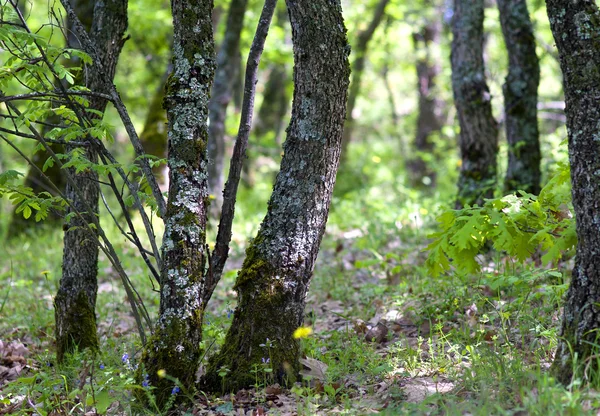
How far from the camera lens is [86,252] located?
14.6ft

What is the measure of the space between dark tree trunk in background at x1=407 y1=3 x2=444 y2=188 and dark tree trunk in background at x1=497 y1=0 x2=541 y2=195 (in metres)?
7.10

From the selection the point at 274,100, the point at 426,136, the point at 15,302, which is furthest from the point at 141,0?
the point at 15,302

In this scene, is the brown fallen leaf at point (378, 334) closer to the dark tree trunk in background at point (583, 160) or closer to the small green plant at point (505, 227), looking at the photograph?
the small green plant at point (505, 227)

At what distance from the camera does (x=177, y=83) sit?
11.6 feet

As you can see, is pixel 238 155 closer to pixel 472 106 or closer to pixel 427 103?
pixel 472 106

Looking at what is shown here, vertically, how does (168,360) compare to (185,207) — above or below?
below

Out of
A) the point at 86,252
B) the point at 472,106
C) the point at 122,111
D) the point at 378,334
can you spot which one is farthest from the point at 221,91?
the point at 378,334

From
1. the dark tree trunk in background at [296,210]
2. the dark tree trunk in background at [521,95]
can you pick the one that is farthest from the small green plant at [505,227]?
the dark tree trunk in background at [521,95]

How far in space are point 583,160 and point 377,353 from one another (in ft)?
6.52

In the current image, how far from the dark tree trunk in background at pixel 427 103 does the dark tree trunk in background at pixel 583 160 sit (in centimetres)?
1115

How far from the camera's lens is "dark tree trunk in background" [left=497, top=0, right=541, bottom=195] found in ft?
22.2

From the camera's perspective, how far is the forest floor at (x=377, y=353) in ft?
10.3

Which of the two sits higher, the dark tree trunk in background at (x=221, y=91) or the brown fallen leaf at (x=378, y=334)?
the dark tree trunk in background at (x=221, y=91)

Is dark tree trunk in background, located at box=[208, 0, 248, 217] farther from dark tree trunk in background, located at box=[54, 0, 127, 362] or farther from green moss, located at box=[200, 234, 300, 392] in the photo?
green moss, located at box=[200, 234, 300, 392]
